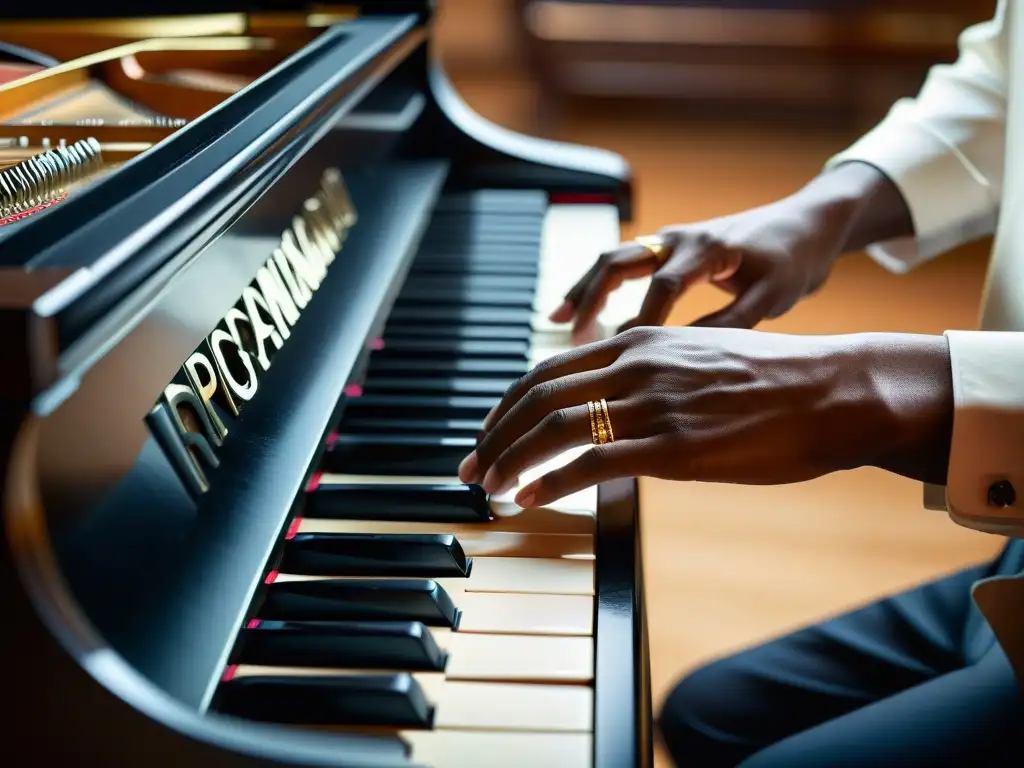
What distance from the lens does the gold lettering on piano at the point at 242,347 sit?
2.44 feet

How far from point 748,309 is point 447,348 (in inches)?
12.9

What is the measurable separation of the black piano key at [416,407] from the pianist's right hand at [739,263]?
179 mm

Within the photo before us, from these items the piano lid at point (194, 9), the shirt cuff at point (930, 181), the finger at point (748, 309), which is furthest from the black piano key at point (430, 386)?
the piano lid at point (194, 9)

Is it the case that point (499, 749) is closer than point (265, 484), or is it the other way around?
point (499, 749)

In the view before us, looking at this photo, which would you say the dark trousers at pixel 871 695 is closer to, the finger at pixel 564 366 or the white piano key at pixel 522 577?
the white piano key at pixel 522 577

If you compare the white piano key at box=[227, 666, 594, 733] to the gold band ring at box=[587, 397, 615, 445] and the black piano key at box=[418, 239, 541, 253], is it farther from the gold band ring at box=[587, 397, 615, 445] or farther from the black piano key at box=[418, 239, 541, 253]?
the black piano key at box=[418, 239, 541, 253]

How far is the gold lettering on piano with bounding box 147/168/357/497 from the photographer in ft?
2.44

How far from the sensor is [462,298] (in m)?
1.26

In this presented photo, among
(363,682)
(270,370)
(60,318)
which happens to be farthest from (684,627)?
(60,318)

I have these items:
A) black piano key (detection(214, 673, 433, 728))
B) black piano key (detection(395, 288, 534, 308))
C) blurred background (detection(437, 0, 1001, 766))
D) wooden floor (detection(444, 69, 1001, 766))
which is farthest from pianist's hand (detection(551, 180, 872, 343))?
blurred background (detection(437, 0, 1001, 766))

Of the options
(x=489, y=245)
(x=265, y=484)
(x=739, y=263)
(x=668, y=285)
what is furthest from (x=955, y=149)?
(x=265, y=484)

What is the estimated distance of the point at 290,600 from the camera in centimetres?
73

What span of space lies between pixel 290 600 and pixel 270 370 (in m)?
0.27

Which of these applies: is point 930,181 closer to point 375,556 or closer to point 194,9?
point 375,556
